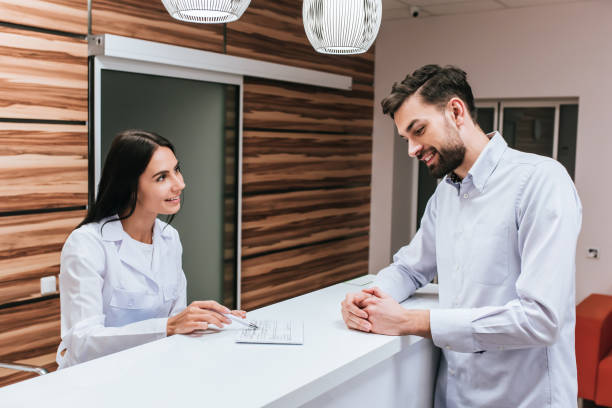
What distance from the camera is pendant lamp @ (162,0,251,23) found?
1.74m

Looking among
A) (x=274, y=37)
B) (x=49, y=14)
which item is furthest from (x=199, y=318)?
(x=274, y=37)

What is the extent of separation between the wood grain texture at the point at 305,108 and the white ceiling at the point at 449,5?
2.83ft

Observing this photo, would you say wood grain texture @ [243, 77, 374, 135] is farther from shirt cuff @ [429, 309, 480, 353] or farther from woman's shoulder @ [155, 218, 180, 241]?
shirt cuff @ [429, 309, 480, 353]

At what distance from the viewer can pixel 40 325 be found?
3352 mm

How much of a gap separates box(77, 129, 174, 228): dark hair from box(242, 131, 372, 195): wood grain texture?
2.30m

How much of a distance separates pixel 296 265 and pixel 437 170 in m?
3.55

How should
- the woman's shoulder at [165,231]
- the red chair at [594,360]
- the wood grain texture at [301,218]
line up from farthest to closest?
the wood grain texture at [301,218] → the red chair at [594,360] → the woman's shoulder at [165,231]

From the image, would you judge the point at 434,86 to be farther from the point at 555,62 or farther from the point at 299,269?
the point at 555,62

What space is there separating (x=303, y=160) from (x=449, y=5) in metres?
1.95

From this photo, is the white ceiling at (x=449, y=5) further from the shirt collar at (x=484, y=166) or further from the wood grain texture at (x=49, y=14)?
the shirt collar at (x=484, y=166)

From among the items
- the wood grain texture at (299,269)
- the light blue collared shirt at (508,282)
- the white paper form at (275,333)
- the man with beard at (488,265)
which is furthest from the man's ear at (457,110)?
the wood grain texture at (299,269)

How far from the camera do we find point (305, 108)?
5.30 metres

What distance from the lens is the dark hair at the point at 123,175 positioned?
2.30 meters

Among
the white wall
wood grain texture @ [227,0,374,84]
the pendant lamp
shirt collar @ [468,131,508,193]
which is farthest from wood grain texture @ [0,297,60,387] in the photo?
the white wall
